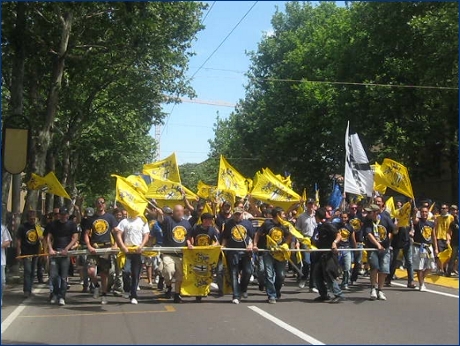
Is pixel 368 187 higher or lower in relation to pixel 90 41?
lower

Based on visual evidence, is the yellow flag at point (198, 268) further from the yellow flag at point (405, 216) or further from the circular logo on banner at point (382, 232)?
the yellow flag at point (405, 216)

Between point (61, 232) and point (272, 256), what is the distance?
3821 millimetres

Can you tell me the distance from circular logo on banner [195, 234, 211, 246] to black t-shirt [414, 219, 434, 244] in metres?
4.66

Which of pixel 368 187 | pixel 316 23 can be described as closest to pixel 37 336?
pixel 368 187

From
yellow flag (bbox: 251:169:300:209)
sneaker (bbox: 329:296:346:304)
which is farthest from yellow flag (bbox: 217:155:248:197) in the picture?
sneaker (bbox: 329:296:346:304)

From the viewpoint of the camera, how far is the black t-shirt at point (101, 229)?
465 inches

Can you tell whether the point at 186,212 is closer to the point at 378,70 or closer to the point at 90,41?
the point at 90,41

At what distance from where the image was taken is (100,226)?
38.8ft

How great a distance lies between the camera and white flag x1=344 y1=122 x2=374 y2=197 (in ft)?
51.2

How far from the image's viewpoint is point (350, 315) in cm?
998

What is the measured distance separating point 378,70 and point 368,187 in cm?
1806

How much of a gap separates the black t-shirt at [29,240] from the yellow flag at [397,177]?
290 inches

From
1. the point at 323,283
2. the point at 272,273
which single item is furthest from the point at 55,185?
the point at 323,283

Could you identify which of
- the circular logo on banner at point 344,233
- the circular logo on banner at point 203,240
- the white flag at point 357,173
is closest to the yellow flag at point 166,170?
the circular logo on banner at point 203,240
